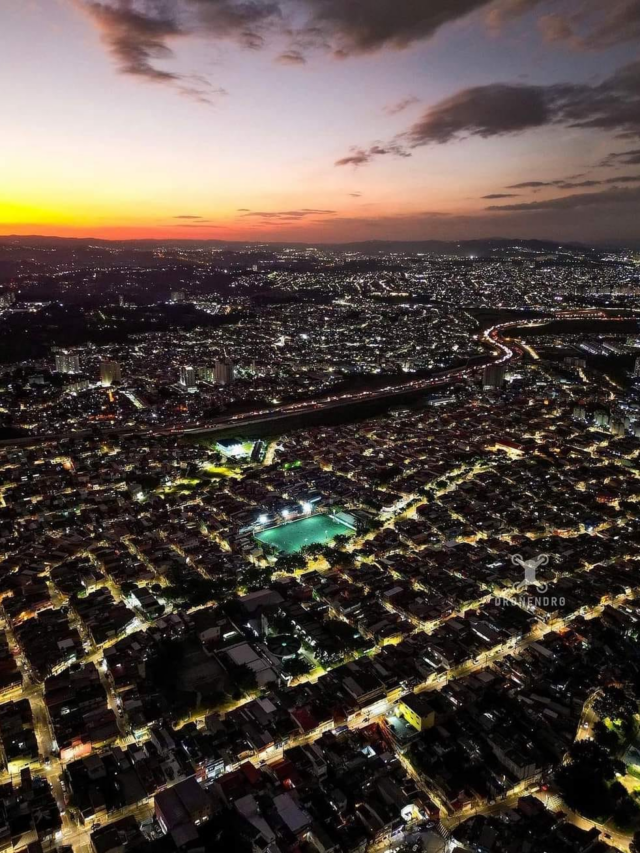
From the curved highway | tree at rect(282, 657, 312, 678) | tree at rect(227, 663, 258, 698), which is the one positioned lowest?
the curved highway

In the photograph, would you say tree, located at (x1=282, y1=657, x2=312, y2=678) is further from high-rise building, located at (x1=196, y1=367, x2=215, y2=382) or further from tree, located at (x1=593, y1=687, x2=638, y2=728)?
high-rise building, located at (x1=196, y1=367, x2=215, y2=382)

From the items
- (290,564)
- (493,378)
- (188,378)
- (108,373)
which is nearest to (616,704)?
(290,564)

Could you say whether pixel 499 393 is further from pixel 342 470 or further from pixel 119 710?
pixel 119 710

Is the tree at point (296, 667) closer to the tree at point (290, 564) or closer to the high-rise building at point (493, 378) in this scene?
the tree at point (290, 564)

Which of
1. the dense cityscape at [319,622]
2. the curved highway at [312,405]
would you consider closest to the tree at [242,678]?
the dense cityscape at [319,622]

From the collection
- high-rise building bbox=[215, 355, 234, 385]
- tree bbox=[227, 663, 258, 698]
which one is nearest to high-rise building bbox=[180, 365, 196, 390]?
high-rise building bbox=[215, 355, 234, 385]

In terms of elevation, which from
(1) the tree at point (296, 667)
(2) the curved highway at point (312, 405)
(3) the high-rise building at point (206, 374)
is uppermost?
(3) the high-rise building at point (206, 374)

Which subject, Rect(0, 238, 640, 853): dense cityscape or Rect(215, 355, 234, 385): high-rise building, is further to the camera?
Rect(215, 355, 234, 385): high-rise building

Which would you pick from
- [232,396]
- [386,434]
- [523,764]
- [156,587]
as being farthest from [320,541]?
[232,396]
